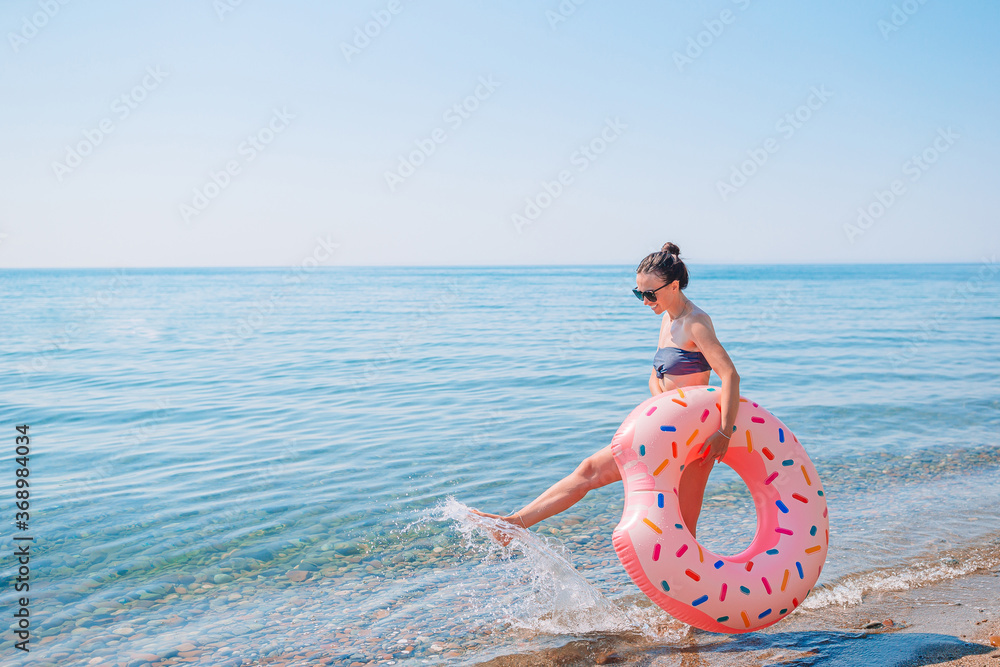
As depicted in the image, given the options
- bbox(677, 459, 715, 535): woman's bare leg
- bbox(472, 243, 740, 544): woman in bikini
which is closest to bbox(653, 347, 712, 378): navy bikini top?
bbox(472, 243, 740, 544): woman in bikini

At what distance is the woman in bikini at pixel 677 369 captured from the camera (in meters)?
3.14

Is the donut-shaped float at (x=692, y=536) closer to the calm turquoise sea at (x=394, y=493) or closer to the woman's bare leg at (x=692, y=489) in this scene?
the woman's bare leg at (x=692, y=489)

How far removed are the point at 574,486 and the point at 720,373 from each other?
2.96 feet

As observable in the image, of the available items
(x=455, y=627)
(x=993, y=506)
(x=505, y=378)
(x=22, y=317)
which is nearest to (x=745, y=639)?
(x=455, y=627)

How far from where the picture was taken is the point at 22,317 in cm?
2508

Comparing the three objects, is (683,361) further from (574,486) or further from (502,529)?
(502,529)

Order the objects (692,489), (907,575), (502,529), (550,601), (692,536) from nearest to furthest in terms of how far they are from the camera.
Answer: (692,536) < (692,489) < (502,529) < (550,601) < (907,575)

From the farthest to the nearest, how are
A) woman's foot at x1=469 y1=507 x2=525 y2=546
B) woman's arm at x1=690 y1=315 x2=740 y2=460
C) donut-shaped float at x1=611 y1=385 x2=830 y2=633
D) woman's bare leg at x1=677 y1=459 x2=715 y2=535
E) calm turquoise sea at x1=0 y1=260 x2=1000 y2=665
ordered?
calm turquoise sea at x1=0 y1=260 x2=1000 y2=665
woman's foot at x1=469 y1=507 x2=525 y2=546
woman's bare leg at x1=677 y1=459 x2=715 y2=535
woman's arm at x1=690 y1=315 x2=740 y2=460
donut-shaped float at x1=611 y1=385 x2=830 y2=633

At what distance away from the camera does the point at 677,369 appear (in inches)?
132

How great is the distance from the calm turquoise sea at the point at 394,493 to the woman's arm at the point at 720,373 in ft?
3.43

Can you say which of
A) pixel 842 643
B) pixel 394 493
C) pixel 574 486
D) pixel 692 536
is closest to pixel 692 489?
pixel 692 536

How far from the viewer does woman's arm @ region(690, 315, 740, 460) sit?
3100mm

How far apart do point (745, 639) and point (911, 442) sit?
481 cm

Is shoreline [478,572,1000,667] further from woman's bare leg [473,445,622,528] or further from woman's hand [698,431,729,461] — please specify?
woman's hand [698,431,729,461]
